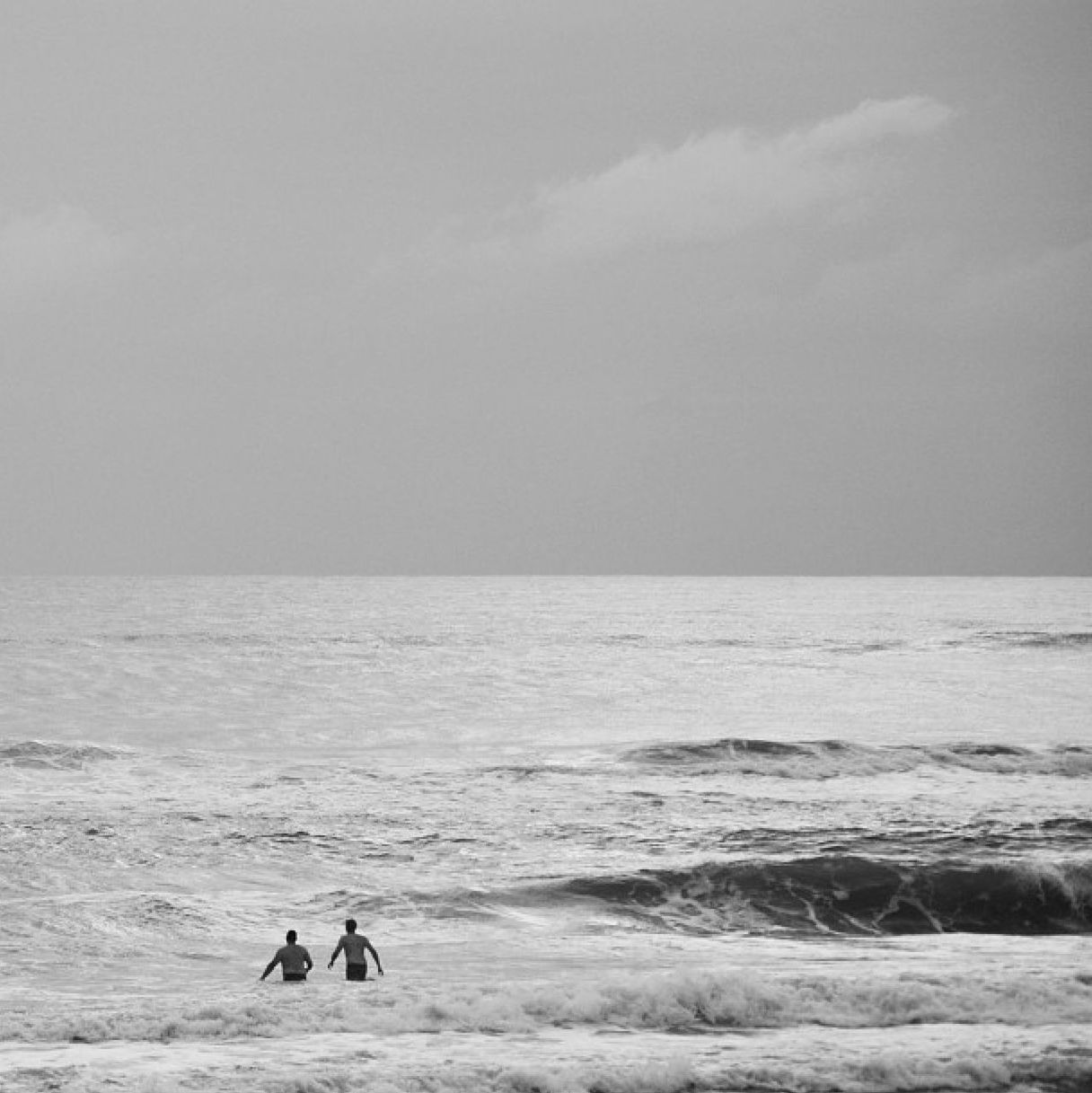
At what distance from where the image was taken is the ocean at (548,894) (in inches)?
653

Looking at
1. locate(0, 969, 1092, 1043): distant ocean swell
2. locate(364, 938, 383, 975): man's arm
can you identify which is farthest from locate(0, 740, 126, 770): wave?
locate(0, 969, 1092, 1043): distant ocean swell

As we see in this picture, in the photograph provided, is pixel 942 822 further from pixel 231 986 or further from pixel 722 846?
pixel 231 986

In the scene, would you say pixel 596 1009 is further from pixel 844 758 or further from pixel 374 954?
pixel 844 758

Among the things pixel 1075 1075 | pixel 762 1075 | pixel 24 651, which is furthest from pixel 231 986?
pixel 24 651

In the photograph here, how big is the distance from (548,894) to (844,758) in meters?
21.5

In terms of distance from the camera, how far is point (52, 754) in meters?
45.0

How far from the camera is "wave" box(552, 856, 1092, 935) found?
25547mm

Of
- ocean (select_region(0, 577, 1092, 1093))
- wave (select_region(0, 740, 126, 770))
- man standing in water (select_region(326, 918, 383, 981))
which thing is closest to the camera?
ocean (select_region(0, 577, 1092, 1093))

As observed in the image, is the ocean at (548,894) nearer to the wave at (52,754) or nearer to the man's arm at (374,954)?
the wave at (52,754)

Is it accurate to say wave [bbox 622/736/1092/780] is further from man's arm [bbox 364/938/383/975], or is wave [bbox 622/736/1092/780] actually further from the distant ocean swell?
man's arm [bbox 364/938/383/975]

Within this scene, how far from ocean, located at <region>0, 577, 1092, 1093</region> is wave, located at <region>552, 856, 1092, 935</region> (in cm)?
8

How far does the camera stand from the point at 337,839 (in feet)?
104

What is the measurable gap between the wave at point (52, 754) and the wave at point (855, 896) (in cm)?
2178

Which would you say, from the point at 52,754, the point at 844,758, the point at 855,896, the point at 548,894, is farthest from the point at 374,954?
the point at 844,758
